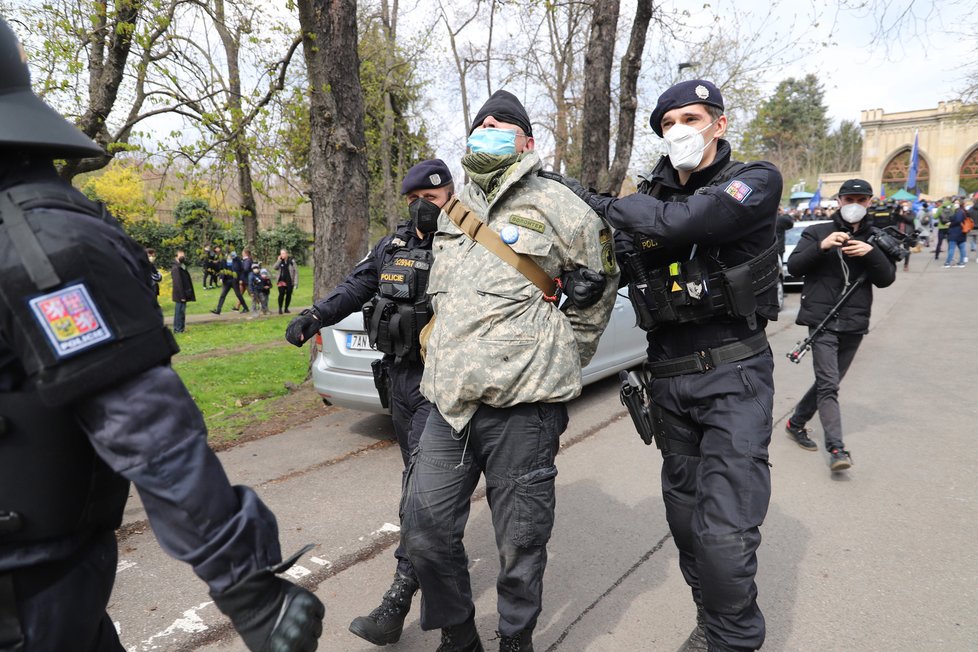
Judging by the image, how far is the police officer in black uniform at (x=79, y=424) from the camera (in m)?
1.01

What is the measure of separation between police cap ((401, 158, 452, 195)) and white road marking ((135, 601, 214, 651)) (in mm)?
2143

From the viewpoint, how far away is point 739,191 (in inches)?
85.0

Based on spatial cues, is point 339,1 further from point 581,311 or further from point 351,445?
point 581,311

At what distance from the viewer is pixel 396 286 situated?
2.77 meters

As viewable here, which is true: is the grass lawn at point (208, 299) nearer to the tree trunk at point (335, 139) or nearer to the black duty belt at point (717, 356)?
the tree trunk at point (335, 139)

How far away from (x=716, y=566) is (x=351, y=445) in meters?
3.60

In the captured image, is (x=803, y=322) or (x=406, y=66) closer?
(x=803, y=322)

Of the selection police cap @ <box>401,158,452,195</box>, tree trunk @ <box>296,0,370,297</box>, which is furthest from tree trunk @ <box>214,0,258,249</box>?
police cap @ <box>401,158,452,195</box>

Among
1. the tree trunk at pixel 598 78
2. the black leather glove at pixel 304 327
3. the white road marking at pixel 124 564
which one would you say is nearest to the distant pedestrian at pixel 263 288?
the tree trunk at pixel 598 78

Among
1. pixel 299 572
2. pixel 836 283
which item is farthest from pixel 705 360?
pixel 836 283

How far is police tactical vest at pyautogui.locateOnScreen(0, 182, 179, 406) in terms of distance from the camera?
992 millimetres

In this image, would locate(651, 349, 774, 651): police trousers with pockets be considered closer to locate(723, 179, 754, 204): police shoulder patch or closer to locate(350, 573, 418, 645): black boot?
locate(723, 179, 754, 204): police shoulder patch

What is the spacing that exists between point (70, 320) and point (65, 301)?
3cm

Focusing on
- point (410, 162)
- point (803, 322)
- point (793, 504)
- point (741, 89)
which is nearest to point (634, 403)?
point (793, 504)
